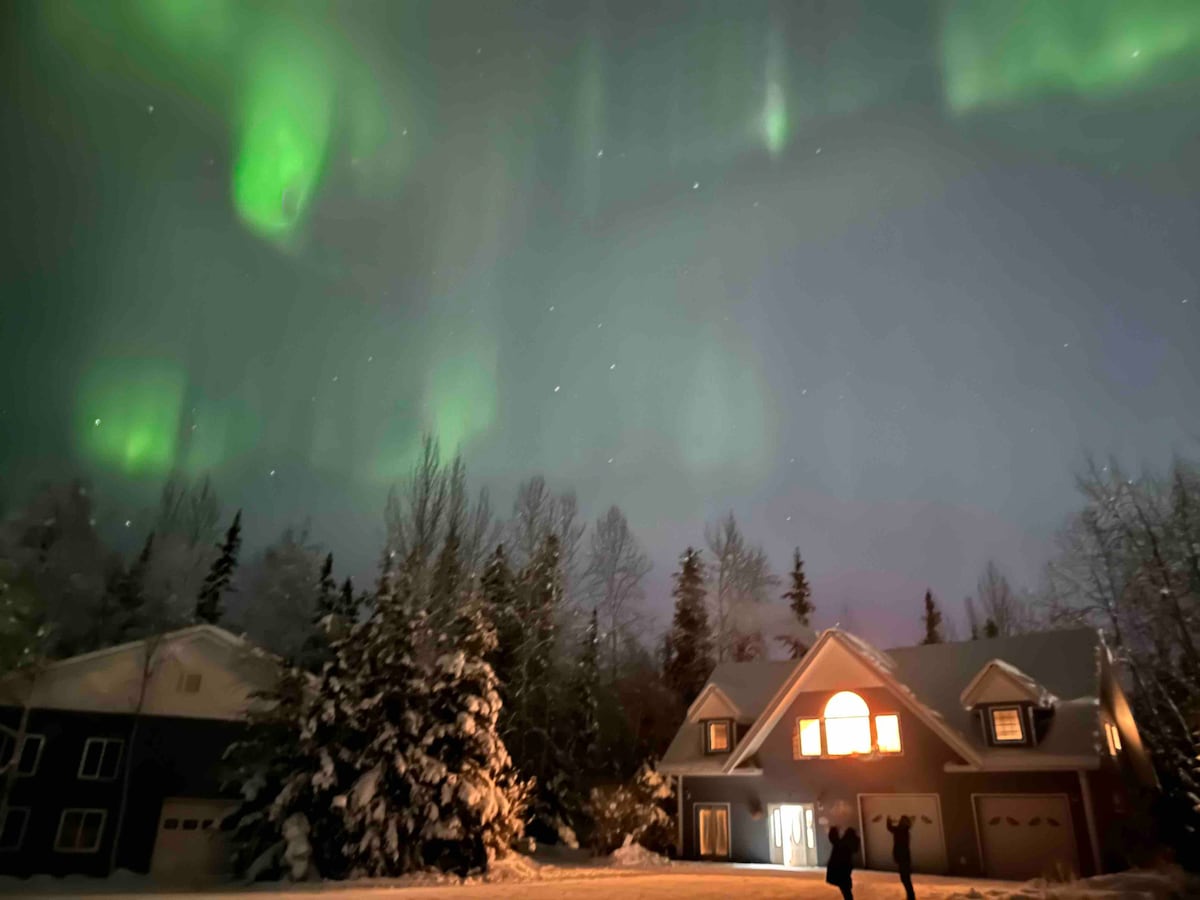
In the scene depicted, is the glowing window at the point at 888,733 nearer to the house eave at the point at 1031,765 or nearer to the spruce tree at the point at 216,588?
the house eave at the point at 1031,765

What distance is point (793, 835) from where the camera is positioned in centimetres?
2791

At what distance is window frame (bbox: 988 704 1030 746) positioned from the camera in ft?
81.8

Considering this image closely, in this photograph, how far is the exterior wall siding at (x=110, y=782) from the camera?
27.0m

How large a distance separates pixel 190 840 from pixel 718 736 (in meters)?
20.0

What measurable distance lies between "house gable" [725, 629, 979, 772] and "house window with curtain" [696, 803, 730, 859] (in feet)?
5.77

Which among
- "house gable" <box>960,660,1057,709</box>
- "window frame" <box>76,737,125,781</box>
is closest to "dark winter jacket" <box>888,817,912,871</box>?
"house gable" <box>960,660,1057,709</box>

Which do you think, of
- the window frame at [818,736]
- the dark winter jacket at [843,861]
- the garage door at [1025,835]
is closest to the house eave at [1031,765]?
the garage door at [1025,835]

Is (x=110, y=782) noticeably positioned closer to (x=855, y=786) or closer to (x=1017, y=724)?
(x=855, y=786)

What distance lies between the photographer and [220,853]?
1136 inches

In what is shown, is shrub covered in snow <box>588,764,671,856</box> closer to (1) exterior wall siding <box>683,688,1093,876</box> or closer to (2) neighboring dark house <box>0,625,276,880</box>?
(1) exterior wall siding <box>683,688,1093,876</box>

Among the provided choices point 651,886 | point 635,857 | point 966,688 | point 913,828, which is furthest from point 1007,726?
point 651,886

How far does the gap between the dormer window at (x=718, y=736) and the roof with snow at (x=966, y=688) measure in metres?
0.43

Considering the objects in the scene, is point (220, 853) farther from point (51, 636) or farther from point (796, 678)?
point (796, 678)

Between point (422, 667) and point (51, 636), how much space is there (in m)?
14.7
